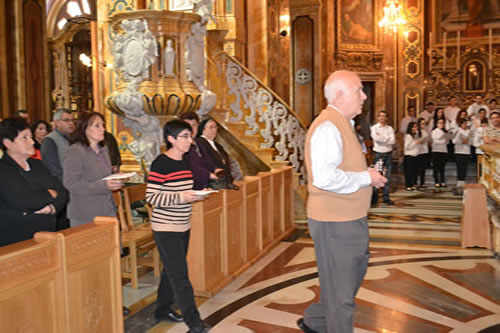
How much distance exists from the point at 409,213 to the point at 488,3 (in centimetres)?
1131

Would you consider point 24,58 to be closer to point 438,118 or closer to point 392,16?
point 438,118

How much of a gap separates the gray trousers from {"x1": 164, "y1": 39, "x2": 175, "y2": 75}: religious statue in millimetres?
3811

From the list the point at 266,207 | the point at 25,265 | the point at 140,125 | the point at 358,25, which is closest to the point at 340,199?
the point at 25,265

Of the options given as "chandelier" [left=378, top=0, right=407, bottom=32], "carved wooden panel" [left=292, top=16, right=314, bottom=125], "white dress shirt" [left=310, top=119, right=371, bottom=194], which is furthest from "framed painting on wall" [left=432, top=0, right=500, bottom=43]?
"white dress shirt" [left=310, top=119, right=371, bottom=194]

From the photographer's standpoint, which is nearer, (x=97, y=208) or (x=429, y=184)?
(x=97, y=208)

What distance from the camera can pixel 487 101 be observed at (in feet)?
54.6

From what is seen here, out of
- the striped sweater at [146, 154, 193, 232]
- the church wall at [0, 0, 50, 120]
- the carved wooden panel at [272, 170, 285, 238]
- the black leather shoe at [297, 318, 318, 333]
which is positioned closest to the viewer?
the striped sweater at [146, 154, 193, 232]

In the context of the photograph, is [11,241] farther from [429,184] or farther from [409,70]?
[409,70]

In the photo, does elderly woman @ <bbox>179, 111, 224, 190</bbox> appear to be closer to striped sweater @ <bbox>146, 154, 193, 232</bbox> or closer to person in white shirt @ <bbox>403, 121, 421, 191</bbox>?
striped sweater @ <bbox>146, 154, 193, 232</bbox>

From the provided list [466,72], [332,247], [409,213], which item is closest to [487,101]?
[466,72]

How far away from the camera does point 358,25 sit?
1795cm

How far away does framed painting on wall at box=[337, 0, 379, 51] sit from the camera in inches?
698

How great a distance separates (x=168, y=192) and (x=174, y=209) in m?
0.15

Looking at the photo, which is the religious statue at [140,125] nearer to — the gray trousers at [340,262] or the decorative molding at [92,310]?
the decorative molding at [92,310]
